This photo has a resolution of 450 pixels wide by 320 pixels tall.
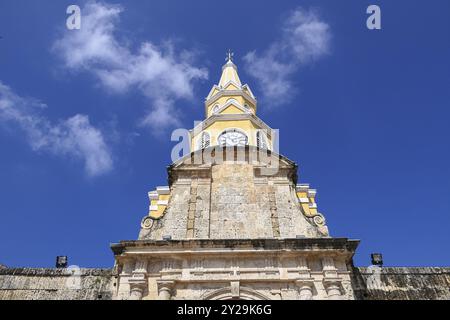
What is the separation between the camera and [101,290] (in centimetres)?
Answer: 1925

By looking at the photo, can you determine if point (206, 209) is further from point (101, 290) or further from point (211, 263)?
point (101, 290)

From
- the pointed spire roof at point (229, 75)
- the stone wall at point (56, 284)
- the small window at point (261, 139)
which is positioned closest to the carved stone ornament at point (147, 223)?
the stone wall at point (56, 284)

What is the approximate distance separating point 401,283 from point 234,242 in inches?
284

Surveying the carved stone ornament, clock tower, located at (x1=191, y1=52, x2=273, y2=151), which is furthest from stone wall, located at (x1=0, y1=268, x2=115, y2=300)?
clock tower, located at (x1=191, y1=52, x2=273, y2=151)

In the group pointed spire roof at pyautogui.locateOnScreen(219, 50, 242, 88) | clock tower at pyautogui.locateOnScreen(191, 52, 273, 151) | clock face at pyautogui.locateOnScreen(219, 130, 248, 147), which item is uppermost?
pointed spire roof at pyautogui.locateOnScreen(219, 50, 242, 88)

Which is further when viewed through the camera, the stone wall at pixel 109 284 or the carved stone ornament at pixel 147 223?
the carved stone ornament at pixel 147 223

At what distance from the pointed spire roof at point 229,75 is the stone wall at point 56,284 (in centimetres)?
2084

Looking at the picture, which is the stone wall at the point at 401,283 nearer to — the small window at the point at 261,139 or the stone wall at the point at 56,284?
the stone wall at the point at 56,284

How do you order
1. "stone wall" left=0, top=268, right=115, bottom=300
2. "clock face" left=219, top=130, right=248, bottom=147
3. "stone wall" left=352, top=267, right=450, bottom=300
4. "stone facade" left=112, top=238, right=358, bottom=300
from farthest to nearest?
"clock face" left=219, top=130, right=248, bottom=147 → "stone wall" left=0, top=268, right=115, bottom=300 → "stone wall" left=352, top=267, right=450, bottom=300 → "stone facade" left=112, top=238, right=358, bottom=300

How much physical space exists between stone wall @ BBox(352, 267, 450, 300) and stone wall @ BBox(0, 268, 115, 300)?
1018 centimetres

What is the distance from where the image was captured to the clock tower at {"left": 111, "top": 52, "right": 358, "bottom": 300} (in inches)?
700

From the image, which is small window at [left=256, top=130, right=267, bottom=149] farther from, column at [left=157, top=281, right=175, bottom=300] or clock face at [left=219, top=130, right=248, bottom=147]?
column at [left=157, top=281, right=175, bottom=300]

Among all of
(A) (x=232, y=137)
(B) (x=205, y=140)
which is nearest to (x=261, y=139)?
(A) (x=232, y=137)

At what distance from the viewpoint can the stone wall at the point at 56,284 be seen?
1900 centimetres
